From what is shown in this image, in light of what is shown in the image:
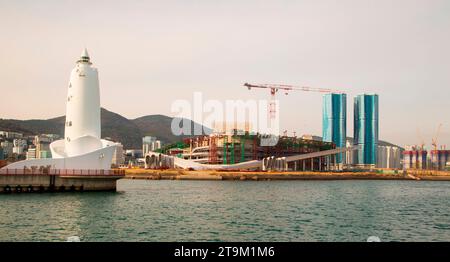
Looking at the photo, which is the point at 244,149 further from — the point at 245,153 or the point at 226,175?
the point at 226,175

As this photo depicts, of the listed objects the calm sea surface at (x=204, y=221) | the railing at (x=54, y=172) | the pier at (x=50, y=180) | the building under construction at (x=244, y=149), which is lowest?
the calm sea surface at (x=204, y=221)

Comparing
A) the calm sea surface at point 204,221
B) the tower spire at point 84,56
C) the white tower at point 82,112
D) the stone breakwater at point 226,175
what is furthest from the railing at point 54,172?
the stone breakwater at point 226,175

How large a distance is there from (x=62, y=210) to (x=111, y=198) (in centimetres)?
1238

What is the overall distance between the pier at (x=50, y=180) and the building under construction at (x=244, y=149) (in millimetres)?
101862

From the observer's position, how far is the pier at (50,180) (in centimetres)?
5675

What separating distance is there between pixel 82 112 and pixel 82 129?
2.16m

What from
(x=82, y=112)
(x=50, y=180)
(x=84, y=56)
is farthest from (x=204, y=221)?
(x=84, y=56)

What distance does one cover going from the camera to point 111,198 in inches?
2143

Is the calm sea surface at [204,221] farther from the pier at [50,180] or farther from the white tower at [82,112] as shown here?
the white tower at [82,112]

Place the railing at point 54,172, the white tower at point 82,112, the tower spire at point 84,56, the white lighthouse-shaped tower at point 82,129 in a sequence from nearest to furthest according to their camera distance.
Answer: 1. the railing at point 54,172
2. the white lighthouse-shaped tower at point 82,129
3. the white tower at point 82,112
4. the tower spire at point 84,56

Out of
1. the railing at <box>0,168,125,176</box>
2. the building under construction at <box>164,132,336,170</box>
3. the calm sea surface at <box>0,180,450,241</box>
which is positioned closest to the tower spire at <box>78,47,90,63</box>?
the railing at <box>0,168,125,176</box>

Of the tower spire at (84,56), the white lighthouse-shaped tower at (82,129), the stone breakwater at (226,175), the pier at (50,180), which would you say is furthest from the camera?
the stone breakwater at (226,175)
